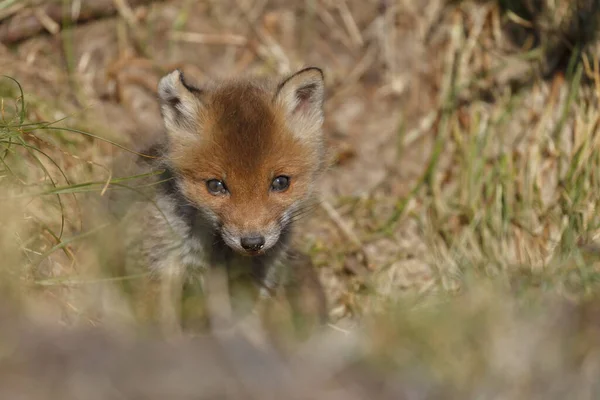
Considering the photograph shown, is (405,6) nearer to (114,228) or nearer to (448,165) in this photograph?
(448,165)

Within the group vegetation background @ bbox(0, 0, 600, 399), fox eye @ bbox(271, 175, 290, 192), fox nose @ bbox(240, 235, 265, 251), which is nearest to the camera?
vegetation background @ bbox(0, 0, 600, 399)

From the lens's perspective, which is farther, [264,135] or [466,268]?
[466,268]

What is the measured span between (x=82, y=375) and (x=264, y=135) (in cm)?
242

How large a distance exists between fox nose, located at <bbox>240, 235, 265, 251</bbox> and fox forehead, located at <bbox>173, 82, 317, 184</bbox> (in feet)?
1.26

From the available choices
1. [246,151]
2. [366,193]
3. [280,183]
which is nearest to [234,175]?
[246,151]

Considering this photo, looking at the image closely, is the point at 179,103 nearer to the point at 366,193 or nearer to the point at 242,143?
the point at 242,143

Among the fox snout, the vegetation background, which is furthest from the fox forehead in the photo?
the vegetation background

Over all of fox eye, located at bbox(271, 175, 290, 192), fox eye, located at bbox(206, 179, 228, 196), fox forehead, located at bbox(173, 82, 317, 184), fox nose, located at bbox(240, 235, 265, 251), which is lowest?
fox nose, located at bbox(240, 235, 265, 251)

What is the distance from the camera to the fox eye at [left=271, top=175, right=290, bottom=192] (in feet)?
17.4

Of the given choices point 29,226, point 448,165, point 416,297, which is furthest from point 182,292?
point 448,165

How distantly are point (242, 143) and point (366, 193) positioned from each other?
3.37 m

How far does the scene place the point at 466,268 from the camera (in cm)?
583

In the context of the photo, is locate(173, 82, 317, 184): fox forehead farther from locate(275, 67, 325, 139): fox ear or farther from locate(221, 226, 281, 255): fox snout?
locate(221, 226, 281, 255): fox snout

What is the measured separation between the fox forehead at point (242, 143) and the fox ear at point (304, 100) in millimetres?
99
